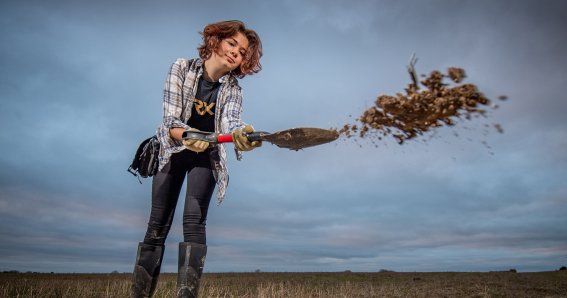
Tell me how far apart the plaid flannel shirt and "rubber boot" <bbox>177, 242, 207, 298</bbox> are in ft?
2.01

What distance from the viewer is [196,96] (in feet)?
13.6

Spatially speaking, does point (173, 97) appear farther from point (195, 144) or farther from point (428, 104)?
point (428, 104)

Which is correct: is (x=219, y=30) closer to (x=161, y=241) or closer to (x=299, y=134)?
(x=299, y=134)

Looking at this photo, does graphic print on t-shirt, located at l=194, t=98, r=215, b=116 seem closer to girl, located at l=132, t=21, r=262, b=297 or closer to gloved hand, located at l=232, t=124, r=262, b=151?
girl, located at l=132, t=21, r=262, b=297

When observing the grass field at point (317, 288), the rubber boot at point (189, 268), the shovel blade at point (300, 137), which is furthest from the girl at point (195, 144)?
the grass field at point (317, 288)

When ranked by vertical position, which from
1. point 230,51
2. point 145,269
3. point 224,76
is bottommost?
point 145,269

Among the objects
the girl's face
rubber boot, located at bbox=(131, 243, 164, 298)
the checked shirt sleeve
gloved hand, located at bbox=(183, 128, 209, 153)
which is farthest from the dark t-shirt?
rubber boot, located at bbox=(131, 243, 164, 298)

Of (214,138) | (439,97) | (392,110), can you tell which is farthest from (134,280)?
(439,97)

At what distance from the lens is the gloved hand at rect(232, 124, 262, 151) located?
3660mm

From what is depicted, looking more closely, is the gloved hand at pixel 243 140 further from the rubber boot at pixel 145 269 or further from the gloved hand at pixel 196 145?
the rubber boot at pixel 145 269

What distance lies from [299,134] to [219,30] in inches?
58.2

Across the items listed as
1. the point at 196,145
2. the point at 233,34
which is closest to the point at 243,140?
the point at 196,145

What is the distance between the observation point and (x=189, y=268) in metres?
3.76

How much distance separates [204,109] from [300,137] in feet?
3.70
